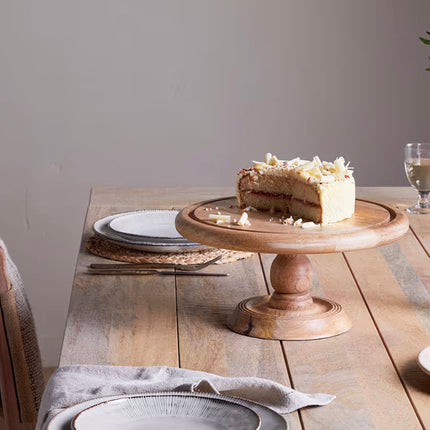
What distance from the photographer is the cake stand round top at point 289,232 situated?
1219 mm

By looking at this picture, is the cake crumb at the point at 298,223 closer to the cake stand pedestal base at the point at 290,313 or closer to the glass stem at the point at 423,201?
the cake stand pedestal base at the point at 290,313

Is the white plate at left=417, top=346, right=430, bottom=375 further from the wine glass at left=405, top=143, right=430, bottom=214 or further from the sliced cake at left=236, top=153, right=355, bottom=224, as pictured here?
the wine glass at left=405, top=143, right=430, bottom=214

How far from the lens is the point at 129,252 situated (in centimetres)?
171

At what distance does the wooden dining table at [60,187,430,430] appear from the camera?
109 cm

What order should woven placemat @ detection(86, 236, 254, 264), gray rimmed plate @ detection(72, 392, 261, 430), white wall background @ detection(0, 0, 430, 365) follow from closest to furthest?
gray rimmed plate @ detection(72, 392, 261, 430) < woven placemat @ detection(86, 236, 254, 264) < white wall background @ detection(0, 0, 430, 365)

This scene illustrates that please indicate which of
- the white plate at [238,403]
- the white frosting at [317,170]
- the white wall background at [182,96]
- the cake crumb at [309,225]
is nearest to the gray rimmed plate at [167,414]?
the white plate at [238,403]

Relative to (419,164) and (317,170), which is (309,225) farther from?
(419,164)

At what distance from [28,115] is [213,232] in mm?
2193

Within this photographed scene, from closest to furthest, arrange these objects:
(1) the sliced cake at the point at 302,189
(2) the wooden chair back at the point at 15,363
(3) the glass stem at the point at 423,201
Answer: (1) the sliced cake at the point at 302,189, (2) the wooden chair back at the point at 15,363, (3) the glass stem at the point at 423,201

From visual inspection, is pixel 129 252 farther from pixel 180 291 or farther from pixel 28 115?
pixel 28 115

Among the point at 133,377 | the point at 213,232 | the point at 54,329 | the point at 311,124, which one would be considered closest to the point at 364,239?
the point at 213,232

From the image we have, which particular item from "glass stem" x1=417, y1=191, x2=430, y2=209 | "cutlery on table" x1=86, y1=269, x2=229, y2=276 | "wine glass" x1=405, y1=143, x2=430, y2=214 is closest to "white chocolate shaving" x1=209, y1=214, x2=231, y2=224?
"cutlery on table" x1=86, y1=269, x2=229, y2=276


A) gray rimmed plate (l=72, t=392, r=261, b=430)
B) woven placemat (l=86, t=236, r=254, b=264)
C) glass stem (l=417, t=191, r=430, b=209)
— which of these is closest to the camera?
gray rimmed plate (l=72, t=392, r=261, b=430)

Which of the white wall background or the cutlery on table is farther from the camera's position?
the white wall background
